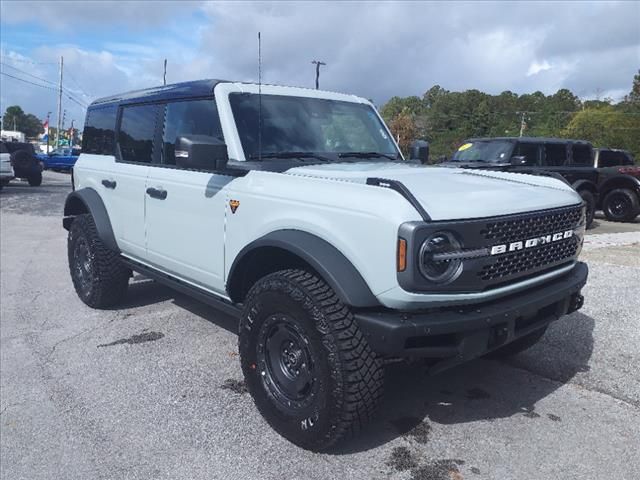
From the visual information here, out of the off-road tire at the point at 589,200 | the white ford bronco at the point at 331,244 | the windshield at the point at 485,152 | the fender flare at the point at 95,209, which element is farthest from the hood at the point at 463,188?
the off-road tire at the point at 589,200

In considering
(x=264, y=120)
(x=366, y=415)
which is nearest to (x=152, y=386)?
(x=366, y=415)

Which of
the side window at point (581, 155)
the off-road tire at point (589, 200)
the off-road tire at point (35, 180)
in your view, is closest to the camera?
the off-road tire at point (589, 200)

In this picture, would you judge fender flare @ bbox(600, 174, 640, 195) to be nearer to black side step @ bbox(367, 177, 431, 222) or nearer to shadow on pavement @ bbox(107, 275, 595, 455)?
shadow on pavement @ bbox(107, 275, 595, 455)

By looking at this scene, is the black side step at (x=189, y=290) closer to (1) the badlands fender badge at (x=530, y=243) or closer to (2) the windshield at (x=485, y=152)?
(1) the badlands fender badge at (x=530, y=243)

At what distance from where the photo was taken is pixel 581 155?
11.9 m

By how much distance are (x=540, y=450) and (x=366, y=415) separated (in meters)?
1.02

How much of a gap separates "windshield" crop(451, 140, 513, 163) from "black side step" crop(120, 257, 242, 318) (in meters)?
7.83

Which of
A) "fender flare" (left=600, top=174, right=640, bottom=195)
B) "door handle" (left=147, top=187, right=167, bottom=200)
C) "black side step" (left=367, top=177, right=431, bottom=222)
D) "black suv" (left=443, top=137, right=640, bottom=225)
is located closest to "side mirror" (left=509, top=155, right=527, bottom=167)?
"black suv" (left=443, top=137, right=640, bottom=225)

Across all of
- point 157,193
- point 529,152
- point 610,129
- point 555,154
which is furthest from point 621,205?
point 610,129

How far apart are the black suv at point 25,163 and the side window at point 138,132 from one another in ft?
56.2

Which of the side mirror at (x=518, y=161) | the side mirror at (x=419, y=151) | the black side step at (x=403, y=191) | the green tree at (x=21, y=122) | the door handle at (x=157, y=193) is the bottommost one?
the door handle at (x=157, y=193)

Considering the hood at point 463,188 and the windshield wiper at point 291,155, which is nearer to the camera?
the hood at point 463,188

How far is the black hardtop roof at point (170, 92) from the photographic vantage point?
397 centimetres

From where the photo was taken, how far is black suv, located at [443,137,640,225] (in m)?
10.7
